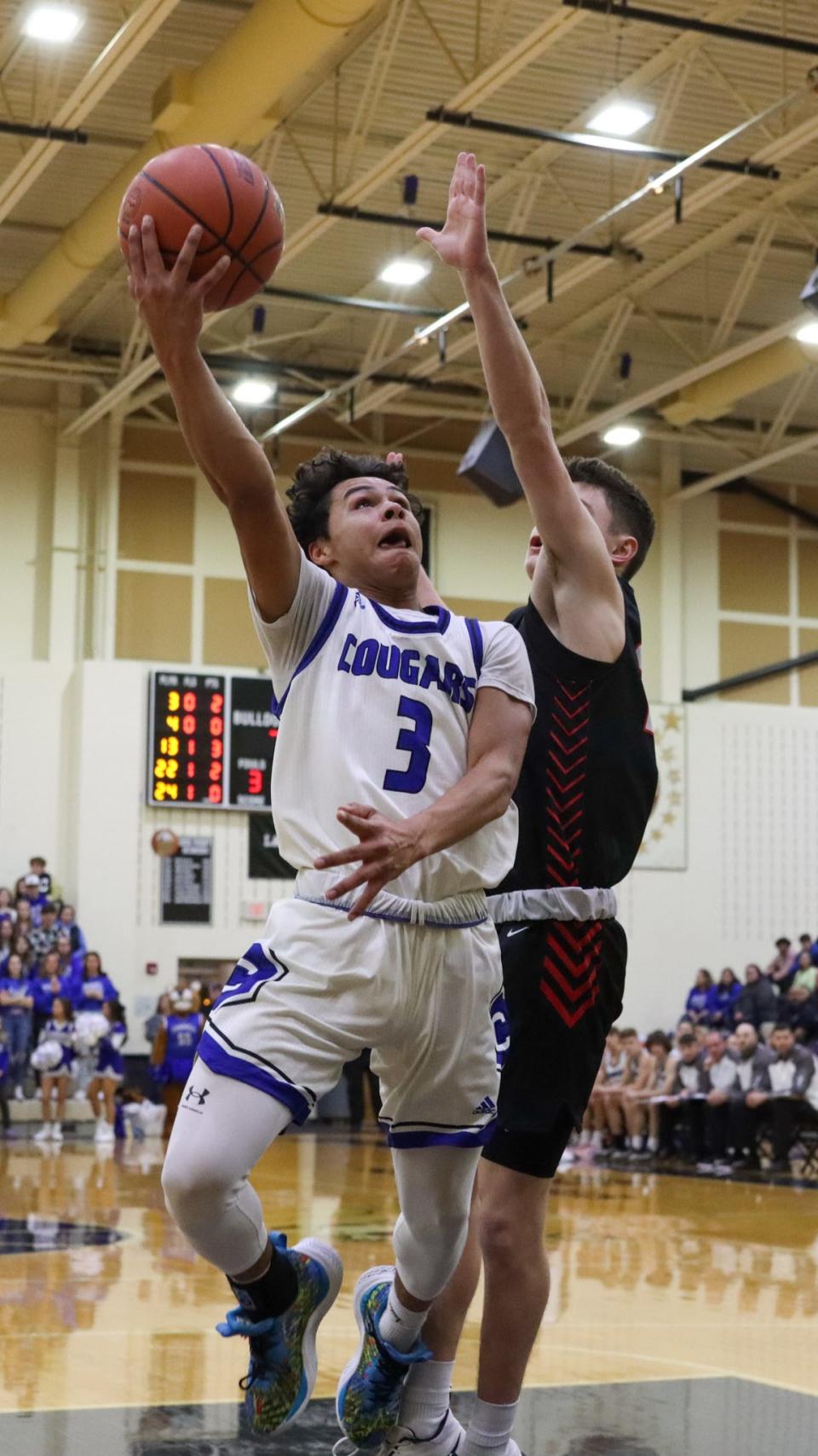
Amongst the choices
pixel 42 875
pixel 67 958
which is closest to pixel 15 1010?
pixel 67 958

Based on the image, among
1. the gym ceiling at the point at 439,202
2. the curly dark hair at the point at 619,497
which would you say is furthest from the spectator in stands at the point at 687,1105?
the curly dark hair at the point at 619,497

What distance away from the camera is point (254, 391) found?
20.4m

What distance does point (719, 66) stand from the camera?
51.3 feet

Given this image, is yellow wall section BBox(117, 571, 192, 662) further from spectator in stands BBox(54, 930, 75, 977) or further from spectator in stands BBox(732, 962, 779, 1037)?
spectator in stands BBox(732, 962, 779, 1037)

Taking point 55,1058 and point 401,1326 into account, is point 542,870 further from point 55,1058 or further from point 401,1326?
point 55,1058

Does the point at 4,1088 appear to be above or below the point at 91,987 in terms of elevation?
below

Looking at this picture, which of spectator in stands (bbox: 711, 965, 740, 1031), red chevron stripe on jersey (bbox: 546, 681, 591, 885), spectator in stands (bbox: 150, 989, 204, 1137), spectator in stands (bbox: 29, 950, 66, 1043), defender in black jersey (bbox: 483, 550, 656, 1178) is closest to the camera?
defender in black jersey (bbox: 483, 550, 656, 1178)

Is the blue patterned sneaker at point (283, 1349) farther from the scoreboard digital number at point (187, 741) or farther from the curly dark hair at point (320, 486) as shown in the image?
the scoreboard digital number at point (187, 741)

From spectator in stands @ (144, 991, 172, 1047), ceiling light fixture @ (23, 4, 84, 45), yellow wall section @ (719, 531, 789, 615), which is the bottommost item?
spectator in stands @ (144, 991, 172, 1047)

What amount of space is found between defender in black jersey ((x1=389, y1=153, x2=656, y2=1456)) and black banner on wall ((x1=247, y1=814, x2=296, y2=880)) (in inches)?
703

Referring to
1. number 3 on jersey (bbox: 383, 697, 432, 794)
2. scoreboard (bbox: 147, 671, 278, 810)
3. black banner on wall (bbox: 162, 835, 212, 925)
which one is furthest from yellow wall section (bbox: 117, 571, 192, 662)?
number 3 on jersey (bbox: 383, 697, 432, 794)

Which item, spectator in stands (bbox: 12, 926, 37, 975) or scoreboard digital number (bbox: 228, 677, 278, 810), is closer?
spectator in stands (bbox: 12, 926, 37, 975)

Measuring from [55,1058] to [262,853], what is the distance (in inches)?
166

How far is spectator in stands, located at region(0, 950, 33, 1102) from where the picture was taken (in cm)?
1920
